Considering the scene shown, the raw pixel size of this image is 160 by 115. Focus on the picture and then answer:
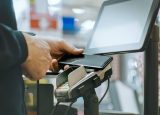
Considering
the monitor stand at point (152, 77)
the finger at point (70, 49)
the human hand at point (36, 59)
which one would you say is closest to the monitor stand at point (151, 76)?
the monitor stand at point (152, 77)

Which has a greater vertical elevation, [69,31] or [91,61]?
[91,61]

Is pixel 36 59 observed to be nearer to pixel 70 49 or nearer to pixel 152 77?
pixel 70 49

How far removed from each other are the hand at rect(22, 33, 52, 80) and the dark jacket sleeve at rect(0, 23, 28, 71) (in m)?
0.02

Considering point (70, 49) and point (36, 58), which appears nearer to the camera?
point (36, 58)

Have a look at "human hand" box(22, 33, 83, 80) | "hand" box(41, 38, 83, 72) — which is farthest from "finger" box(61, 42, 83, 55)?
"human hand" box(22, 33, 83, 80)

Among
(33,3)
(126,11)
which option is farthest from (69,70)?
(33,3)

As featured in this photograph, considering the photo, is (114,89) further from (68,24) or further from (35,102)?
(35,102)

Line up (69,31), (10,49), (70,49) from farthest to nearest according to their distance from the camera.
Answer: (69,31), (70,49), (10,49)

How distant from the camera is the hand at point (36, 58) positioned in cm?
83

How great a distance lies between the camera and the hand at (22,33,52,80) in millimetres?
830

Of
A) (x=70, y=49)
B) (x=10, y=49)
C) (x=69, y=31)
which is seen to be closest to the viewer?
(x=10, y=49)

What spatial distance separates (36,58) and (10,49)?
77 millimetres

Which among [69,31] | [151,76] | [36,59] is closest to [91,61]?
[36,59]

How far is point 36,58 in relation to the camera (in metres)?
0.83
